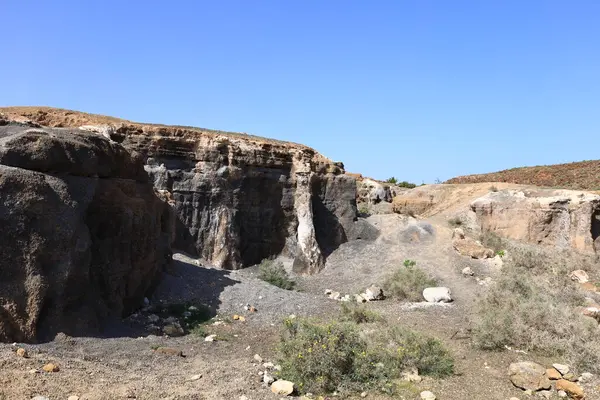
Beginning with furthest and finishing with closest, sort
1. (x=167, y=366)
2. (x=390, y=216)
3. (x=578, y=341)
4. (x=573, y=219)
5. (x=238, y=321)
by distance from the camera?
(x=390, y=216), (x=573, y=219), (x=238, y=321), (x=578, y=341), (x=167, y=366)

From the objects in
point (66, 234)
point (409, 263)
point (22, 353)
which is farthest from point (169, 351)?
point (409, 263)

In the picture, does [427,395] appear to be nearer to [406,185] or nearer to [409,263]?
[409,263]

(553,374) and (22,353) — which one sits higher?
(22,353)

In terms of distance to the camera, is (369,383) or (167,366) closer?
(369,383)

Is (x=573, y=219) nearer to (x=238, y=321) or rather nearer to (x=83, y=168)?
(x=238, y=321)

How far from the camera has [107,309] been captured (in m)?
9.84

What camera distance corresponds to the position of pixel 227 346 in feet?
31.6

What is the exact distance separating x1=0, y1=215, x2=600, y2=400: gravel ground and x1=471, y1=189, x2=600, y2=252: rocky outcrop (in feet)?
14.8

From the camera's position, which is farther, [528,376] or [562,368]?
[562,368]

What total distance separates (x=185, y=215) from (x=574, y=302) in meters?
12.7

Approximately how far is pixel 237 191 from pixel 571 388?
1309 centimetres

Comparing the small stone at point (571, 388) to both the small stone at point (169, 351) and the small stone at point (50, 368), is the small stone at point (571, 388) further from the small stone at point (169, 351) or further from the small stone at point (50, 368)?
the small stone at point (50, 368)

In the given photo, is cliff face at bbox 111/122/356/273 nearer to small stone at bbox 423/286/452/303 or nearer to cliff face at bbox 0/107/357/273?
cliff face at bbox 0/107/357/273

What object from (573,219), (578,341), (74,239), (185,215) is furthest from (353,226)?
→ (74,239)
